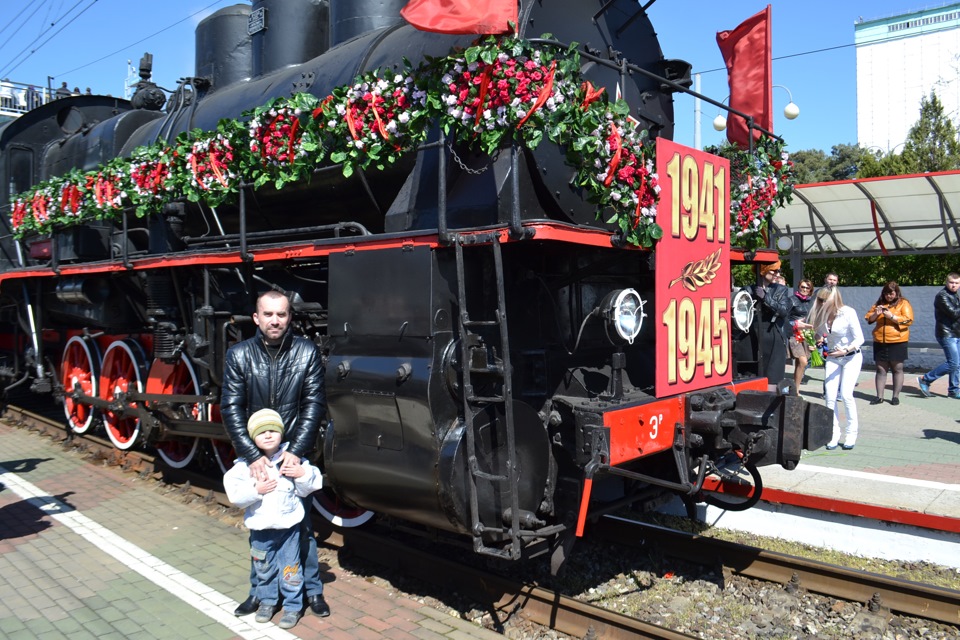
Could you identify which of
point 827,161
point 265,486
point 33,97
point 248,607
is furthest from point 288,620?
point 827,161

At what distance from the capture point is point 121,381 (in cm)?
713

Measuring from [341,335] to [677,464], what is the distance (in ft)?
6.08

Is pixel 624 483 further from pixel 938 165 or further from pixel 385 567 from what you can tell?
pixel 938 165

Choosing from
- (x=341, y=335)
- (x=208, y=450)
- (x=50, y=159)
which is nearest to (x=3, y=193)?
(x=50, y=159)

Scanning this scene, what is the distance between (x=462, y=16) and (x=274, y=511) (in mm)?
Result: 2411

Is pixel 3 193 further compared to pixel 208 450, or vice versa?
pixel 3 193

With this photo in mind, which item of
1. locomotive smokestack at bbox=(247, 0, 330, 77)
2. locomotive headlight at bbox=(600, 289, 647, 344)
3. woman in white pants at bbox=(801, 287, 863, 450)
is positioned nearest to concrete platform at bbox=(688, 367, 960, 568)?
woman in white pants at bbox=(801, 287, 863, 450)

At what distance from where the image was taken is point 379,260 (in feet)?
12.0

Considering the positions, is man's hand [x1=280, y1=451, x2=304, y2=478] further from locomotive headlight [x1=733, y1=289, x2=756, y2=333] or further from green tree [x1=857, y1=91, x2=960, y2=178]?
green tree [x1=857, y1=91, x2=960, y2=178]

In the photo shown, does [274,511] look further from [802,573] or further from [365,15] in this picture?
[365,15]

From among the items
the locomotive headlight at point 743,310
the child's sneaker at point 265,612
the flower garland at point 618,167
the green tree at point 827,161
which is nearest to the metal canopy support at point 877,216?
the locomotive headlight at point 743,310

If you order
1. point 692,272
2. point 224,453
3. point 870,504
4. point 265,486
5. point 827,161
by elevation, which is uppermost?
point 827,161

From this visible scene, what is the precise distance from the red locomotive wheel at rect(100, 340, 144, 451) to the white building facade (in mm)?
55127

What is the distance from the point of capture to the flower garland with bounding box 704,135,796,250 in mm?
5102
